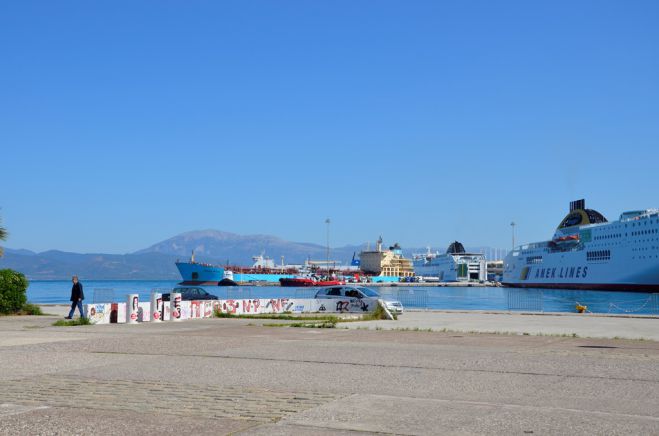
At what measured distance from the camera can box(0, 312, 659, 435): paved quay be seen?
697 centimetres

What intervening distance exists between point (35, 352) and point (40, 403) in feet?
19.6

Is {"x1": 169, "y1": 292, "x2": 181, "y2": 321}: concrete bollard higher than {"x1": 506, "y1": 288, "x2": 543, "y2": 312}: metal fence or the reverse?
higher

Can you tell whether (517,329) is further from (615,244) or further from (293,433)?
(615,244)

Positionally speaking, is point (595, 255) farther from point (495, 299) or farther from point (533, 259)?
point (495, 299)

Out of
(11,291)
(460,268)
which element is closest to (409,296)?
(11,291)

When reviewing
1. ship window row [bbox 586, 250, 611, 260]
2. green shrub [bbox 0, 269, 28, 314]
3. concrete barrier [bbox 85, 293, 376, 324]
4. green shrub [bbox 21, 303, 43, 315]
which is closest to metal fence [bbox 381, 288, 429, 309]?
concrete barrier [bbox 85, 293, 376, 324]

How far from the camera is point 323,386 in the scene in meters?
9.45

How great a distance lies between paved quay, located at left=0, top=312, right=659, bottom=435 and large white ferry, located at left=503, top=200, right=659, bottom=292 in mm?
88724

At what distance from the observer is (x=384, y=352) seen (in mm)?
13898

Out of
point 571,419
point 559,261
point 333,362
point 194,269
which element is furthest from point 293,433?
point 194,269

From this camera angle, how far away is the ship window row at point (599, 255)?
106 metres

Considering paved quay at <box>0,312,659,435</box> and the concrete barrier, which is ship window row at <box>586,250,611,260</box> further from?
paved quay at <box>0,312,659,435</box>

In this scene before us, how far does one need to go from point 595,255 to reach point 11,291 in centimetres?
9910

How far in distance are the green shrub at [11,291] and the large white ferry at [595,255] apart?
88.2m
